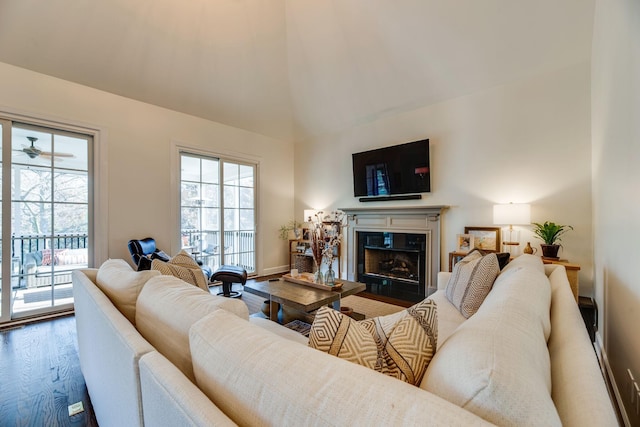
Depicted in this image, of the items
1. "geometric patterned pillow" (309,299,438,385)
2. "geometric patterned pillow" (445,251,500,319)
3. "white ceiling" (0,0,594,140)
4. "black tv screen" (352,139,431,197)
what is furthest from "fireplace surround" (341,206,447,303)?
"geometric patterned pillow" (309,299,438,385)

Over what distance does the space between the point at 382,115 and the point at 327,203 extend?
179 centimetres

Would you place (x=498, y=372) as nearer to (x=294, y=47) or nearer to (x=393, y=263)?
(x=393, y=263)

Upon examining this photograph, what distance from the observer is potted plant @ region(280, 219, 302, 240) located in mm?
5582

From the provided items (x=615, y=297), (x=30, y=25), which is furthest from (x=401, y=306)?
(x=30, y=25)

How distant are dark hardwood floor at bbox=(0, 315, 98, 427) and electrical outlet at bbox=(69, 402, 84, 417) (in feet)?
0.06

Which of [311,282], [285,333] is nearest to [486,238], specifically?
[311,282]

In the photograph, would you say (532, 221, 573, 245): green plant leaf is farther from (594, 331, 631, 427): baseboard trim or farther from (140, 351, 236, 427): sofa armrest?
(140, 351, 236, 427): sofa armrest

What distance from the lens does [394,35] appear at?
3.39 metres

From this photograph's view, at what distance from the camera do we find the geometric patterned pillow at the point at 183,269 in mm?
1842

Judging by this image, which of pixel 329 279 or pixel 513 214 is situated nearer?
pixel 329 279

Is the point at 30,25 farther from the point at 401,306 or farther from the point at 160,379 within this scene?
the point at 401,306

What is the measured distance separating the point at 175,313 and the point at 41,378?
74.5 inches

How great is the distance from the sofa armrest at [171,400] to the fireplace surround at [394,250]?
3530mm

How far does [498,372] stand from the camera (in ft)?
1.72
